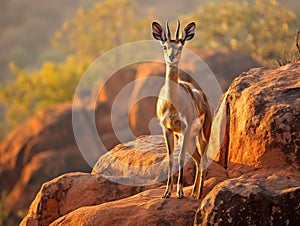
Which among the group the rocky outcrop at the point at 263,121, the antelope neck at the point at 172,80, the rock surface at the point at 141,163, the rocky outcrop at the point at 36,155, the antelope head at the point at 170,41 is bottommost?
the rocky outcrop at the point at 36,155

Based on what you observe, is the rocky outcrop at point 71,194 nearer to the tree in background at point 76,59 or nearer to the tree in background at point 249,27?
the tree in background at point 249,27

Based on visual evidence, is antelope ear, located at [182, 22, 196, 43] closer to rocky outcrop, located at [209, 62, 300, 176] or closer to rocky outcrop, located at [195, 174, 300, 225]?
rocky outcrop, located at [209, 62, 300, 176]

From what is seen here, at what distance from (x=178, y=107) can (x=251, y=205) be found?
2090 millimetres

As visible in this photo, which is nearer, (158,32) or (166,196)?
(158,32)

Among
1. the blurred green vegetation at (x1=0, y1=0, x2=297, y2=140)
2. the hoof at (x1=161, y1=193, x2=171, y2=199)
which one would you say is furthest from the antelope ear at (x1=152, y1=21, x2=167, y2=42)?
the blurred green vegetation at (x1=0, y1=0, x2=297, y2=140)

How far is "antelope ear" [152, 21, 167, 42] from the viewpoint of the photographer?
9.93 m

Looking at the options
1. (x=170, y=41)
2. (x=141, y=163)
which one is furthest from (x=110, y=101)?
(x=170, y=41)

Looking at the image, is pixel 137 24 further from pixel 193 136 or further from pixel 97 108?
pixel 193 136

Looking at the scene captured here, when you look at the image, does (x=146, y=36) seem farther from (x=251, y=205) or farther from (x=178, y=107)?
(x=251, y=205)

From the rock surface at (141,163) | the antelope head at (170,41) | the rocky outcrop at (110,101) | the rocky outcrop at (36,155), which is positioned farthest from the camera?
the rocky outcrop at (110,101)

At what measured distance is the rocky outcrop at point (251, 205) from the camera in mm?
8422

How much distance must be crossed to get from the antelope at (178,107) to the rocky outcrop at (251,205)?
143 centimetres

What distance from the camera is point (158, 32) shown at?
393 inches

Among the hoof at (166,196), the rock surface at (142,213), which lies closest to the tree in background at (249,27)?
the hoof at (166,196)
